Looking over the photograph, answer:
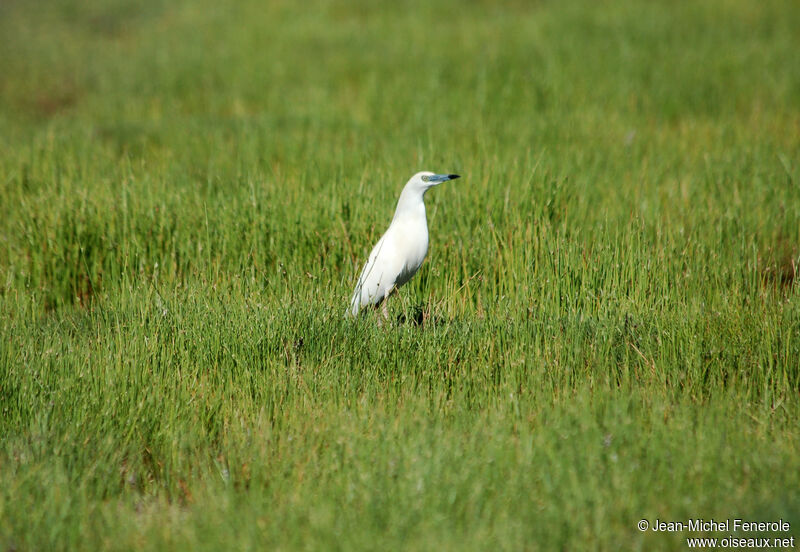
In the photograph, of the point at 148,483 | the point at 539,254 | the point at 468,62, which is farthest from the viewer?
the point at 468,62

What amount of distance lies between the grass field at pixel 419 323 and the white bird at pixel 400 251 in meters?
0.20

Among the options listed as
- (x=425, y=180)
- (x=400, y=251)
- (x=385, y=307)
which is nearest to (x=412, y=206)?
(x=425, y=180)

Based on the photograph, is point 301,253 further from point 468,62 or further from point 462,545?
point 468,62

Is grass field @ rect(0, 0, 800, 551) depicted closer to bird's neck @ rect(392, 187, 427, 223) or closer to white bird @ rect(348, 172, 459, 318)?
Answer: white bird @ rect(348, 172, 459, 318)

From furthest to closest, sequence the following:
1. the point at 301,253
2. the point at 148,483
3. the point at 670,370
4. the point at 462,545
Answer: the point at 301,253
the point at 670,370
the point at 148,483
the point at 462,545

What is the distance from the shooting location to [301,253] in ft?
17.7

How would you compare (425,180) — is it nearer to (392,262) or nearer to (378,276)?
(392,262)

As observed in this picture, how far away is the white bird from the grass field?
0.66 ft

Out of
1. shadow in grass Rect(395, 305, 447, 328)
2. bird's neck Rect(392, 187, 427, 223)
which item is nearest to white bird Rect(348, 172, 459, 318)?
bird's neck Rect(392, 187, 427, 223)

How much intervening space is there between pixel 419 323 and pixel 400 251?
52cm

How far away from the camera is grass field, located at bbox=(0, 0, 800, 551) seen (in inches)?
109

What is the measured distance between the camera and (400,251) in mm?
4324

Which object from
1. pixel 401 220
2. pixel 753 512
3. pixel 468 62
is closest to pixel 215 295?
pixel 401 220

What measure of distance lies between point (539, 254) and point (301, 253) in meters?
1.73
